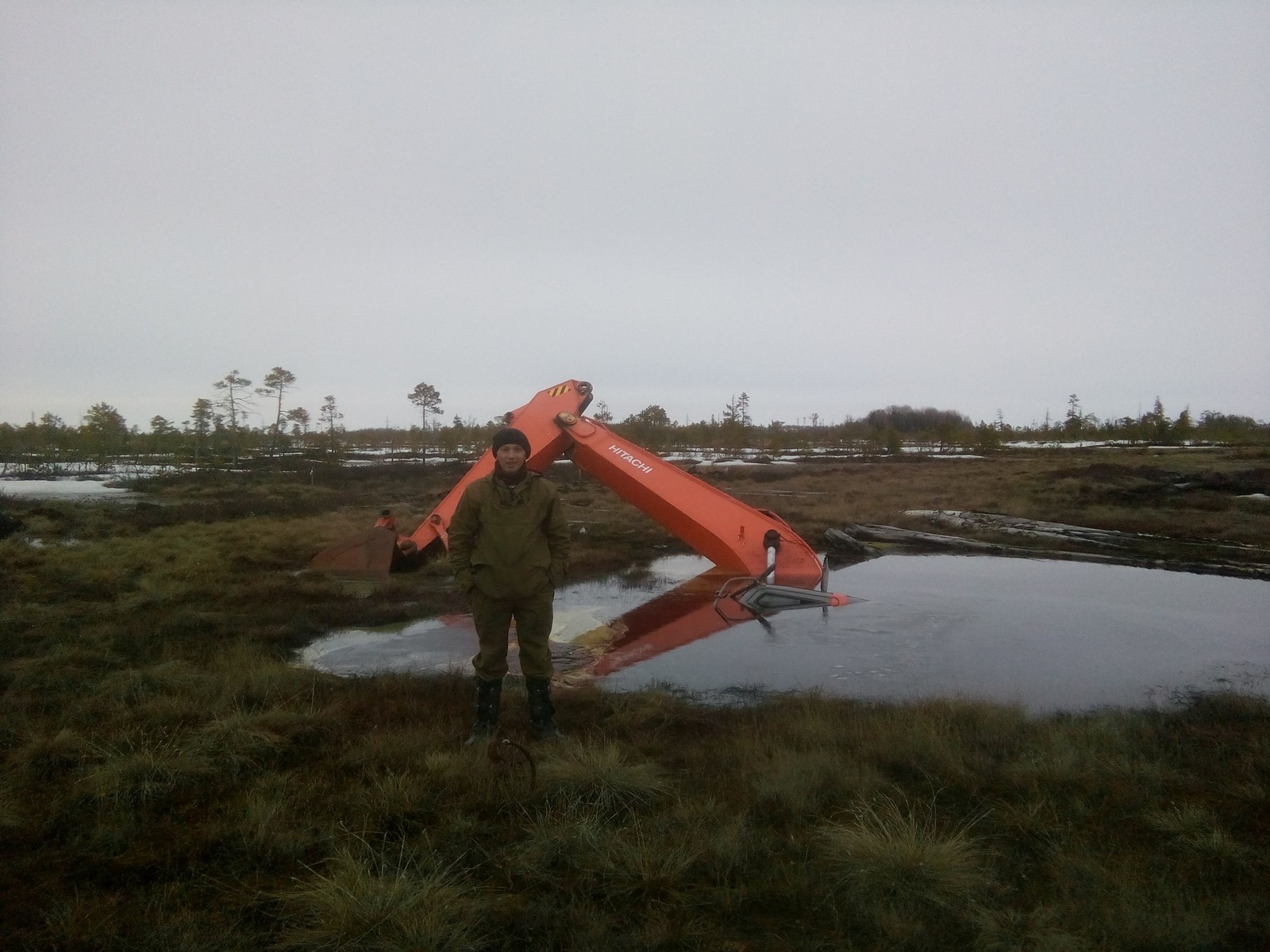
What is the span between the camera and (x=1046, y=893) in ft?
10.7

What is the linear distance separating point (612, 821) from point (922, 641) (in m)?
5.38

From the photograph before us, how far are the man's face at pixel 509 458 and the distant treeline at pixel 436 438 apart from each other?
4106 centimetres

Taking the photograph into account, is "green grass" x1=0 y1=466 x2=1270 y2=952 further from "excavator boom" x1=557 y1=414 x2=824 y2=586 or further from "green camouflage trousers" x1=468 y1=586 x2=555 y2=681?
"excavator boom" x1=557 y1=414 x2=824 y2=586

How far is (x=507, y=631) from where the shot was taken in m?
5.08

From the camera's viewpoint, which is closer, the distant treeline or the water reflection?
the water reflection

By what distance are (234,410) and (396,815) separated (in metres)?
50.7

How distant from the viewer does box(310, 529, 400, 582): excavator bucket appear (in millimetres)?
11484

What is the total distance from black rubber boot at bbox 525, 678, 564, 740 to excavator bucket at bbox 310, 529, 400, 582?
6.76m

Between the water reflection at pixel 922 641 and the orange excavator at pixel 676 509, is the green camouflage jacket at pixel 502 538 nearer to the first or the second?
the water reflection at pixel 922 641

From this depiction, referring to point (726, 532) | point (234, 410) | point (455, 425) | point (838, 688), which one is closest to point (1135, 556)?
point (726, 532)

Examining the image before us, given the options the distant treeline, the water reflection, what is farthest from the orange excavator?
the distant treeline

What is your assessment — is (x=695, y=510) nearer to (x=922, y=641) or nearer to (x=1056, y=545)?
(x=922, y=641)

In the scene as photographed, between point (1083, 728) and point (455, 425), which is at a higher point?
point (455, 425)

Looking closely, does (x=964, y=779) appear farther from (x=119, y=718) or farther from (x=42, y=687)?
(x=42, y=687)
